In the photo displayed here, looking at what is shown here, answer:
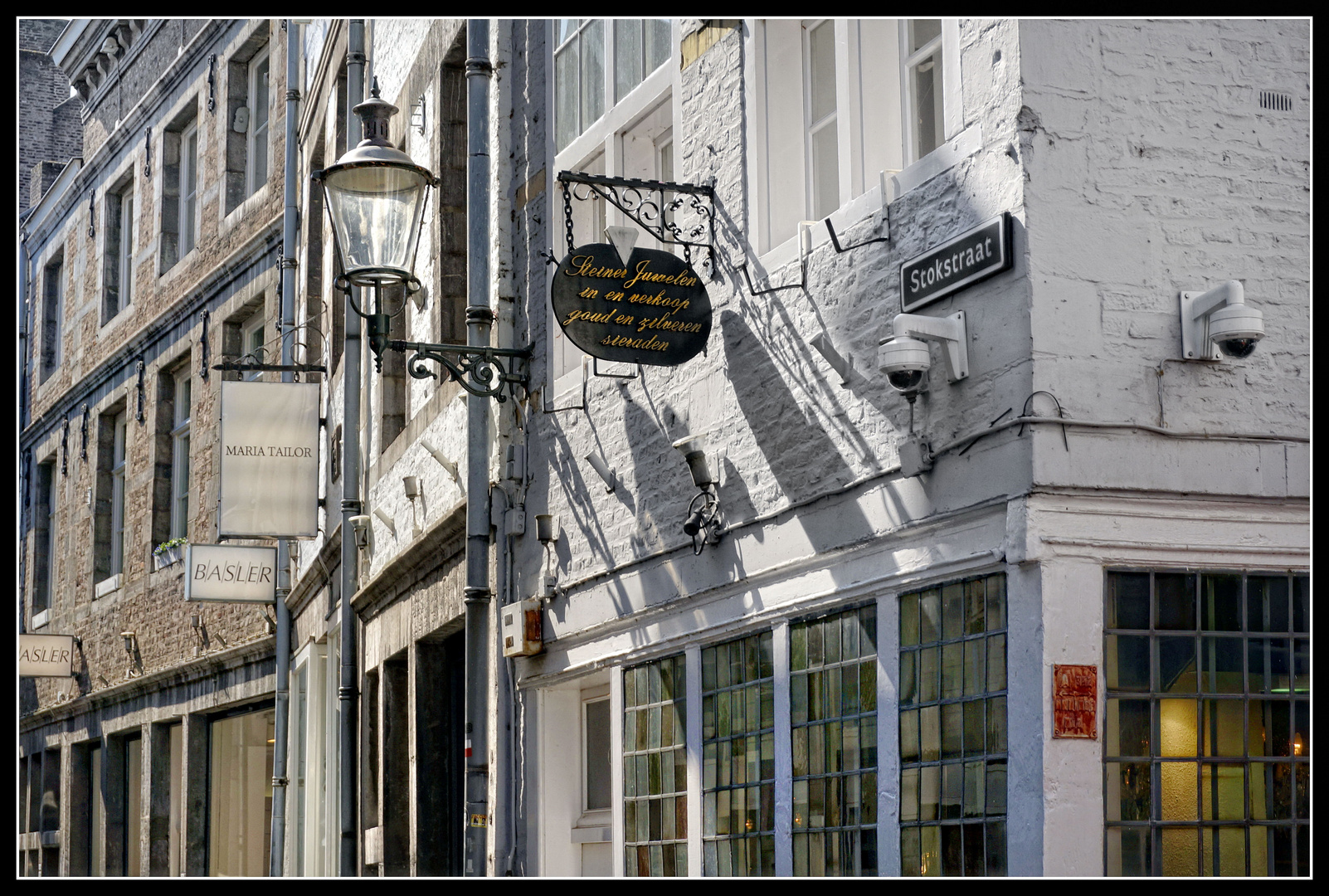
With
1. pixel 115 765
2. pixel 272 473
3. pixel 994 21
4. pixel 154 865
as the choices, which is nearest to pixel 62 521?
pixel 115 765

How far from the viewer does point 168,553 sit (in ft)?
67.2

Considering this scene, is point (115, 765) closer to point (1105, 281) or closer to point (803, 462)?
point (803, 462)

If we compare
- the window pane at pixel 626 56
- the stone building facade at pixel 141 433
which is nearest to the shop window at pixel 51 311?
the stone building facade at pixel 141 433

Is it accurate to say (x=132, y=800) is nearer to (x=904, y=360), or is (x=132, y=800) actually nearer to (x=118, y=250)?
(x=118, y=250)

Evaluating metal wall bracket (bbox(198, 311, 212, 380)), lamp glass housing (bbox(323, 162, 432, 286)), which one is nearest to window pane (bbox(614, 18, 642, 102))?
lamp glass housing (bbox(323, 162, 432, 286))

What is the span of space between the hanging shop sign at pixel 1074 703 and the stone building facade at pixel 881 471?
1 centimetres

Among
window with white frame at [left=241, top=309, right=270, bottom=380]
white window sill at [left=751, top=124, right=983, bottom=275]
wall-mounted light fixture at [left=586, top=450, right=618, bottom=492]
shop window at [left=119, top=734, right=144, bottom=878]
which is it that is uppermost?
window with white frame at [left=241, top=309, right=270, bottom=380]

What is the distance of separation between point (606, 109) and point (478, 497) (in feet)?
7.85

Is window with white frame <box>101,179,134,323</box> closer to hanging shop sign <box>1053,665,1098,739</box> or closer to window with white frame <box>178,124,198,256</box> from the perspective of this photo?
window with white frame <box>178,124,198,256</box>

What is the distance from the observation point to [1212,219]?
618 cm

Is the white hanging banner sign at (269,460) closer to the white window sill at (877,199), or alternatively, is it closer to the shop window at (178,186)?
the shop window at (178,186)

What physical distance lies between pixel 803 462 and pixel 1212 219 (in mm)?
1942

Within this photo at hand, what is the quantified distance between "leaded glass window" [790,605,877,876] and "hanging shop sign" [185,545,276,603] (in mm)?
10103

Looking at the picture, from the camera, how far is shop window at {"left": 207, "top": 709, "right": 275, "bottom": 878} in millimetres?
18703
